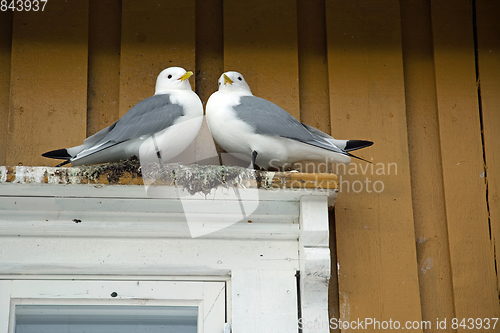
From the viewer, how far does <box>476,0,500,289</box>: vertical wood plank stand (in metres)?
2.45

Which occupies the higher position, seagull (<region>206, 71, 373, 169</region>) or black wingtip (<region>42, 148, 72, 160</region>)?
seagull (<region>206, 71, 373, 169</region>)

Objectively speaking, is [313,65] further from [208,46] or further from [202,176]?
[202,176]

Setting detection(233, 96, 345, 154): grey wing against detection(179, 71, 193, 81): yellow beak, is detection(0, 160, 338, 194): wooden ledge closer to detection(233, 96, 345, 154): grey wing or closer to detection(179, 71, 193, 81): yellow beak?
detection(233, 96, 345, 154): grey wing

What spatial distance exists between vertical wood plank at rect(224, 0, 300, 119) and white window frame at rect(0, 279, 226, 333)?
89cm

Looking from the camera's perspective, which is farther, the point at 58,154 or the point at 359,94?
the point at 359,94

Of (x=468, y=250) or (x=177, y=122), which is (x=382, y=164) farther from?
(x=177, y=122)

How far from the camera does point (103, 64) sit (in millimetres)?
2635

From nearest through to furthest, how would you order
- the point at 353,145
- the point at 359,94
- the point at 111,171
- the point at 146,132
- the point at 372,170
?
the point at 111,171 < the point at 146,132 < the point at 353,145 < the point at 372,170 < the point at 359,94

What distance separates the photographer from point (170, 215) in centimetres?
222

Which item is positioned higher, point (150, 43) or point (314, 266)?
point (150, 43)

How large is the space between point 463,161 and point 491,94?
37 centimetres

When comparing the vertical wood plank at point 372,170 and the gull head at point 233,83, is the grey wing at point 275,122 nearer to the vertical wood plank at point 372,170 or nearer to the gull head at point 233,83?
the gull head at point 233,83

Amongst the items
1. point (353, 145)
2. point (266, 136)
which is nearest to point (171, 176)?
point (266, 136)

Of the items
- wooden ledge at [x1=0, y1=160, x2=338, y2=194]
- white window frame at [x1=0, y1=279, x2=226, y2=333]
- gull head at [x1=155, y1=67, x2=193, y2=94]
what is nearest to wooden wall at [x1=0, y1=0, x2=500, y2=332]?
gull head at [x1=155, y1=67, x2=193, y2=94]
